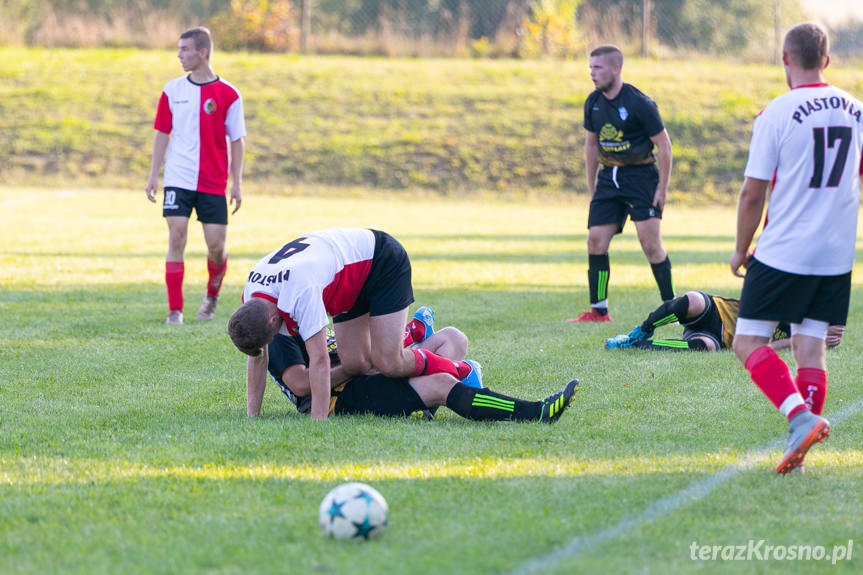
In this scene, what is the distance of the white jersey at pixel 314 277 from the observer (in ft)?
16.7

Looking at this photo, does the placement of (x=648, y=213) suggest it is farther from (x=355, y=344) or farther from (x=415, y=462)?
(x=415, y=462)

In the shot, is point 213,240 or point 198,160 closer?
point 198,160

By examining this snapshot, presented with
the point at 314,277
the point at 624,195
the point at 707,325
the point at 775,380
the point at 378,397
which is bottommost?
the point at 707,325

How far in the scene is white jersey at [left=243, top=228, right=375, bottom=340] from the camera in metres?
5.09

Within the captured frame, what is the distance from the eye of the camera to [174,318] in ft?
29.1

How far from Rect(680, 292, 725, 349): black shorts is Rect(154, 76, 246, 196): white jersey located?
4202 mm

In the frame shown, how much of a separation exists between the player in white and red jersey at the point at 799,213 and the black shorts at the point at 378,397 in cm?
184

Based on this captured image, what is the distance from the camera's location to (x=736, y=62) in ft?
101

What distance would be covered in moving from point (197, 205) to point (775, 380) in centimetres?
589

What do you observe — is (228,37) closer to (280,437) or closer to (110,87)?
(110,87)

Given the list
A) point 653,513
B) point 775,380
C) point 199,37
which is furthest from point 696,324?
point 199,37

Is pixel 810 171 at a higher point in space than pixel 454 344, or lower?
higher

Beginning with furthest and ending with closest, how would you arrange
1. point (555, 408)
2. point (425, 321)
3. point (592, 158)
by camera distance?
point (592, 158) < point (425, 321) < point (555, 408)

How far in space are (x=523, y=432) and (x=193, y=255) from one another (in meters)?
8.73
